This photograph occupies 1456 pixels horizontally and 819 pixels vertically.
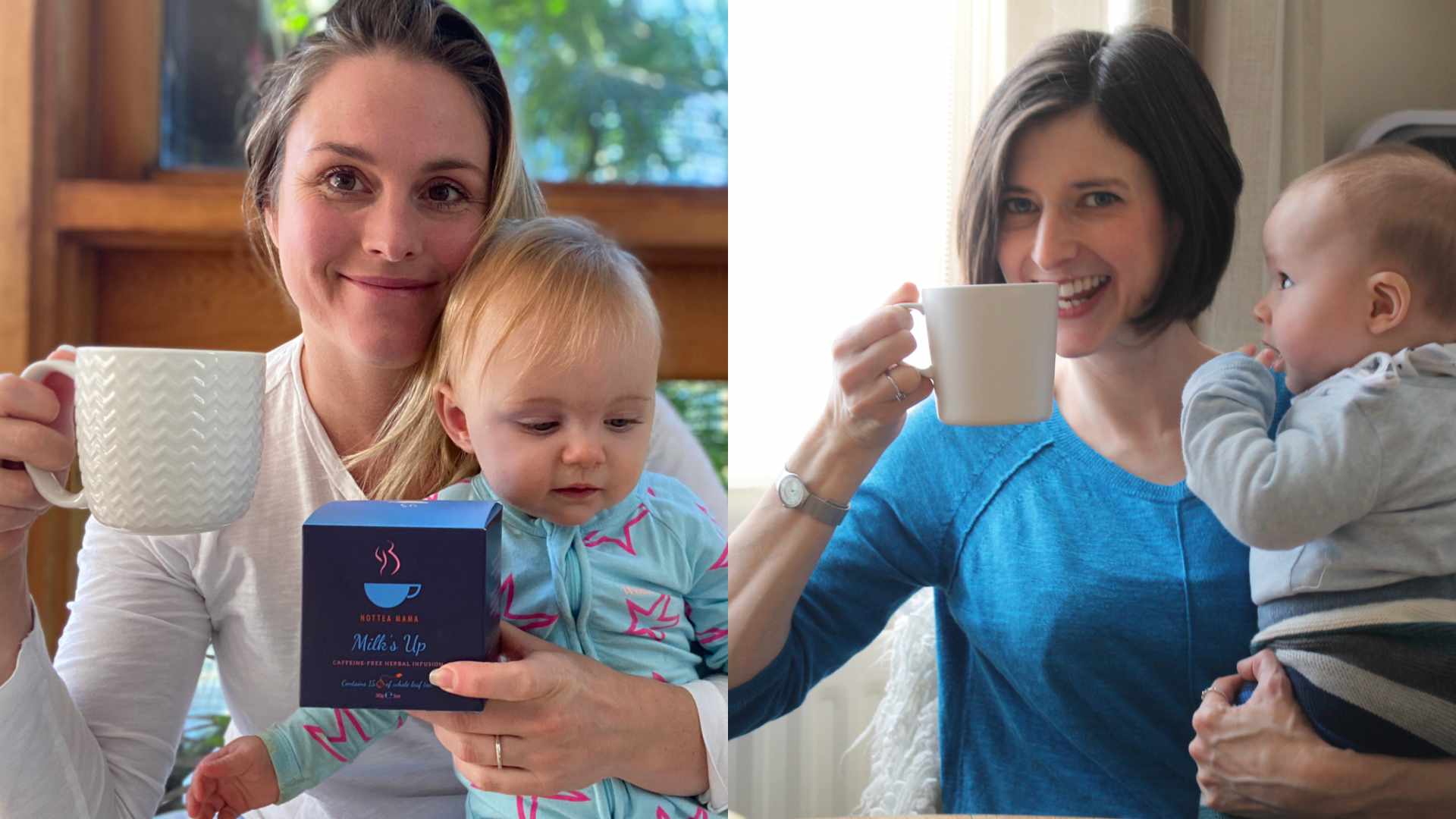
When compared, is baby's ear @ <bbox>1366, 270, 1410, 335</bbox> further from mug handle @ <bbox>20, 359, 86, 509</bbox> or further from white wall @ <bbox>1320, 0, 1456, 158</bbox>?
mug handle @ <bbox>20, 359, 86, 509</bbox>

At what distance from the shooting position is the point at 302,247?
851mm

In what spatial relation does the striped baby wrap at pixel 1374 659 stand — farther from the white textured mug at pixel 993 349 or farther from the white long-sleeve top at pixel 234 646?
the white long-sleeve top at pixel 234 646

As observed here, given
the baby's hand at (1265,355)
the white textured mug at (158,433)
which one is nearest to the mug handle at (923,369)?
the baby's hand at (1265,355)

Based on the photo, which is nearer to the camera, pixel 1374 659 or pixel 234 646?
pixel 1374 659

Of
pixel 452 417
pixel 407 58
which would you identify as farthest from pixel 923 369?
pixel 407 58

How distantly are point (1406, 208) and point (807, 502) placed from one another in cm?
46

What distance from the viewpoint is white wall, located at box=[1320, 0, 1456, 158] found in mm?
812

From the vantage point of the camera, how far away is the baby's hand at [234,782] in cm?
79

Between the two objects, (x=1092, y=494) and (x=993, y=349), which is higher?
(x=993, y=349)

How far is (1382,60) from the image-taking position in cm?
82

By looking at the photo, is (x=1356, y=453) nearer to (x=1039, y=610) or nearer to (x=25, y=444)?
(x=1039, y=610)

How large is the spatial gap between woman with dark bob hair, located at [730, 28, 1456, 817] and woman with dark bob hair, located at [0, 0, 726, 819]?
164mm

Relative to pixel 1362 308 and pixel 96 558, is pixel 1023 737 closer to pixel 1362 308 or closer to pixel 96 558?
pixel 1362 308

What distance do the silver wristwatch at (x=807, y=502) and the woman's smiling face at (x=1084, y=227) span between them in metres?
0.20
